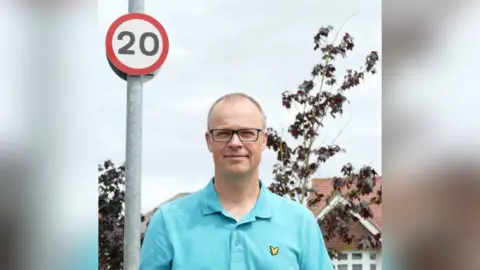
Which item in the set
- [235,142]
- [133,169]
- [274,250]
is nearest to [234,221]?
[274,250]

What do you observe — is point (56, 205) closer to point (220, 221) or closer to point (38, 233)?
point (38, 233)

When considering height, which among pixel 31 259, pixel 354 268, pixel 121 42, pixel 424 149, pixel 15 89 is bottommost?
pixel 354 268

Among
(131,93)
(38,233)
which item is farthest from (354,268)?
(38,233)

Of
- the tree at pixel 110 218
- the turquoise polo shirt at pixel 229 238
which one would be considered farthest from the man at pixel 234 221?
the tree at pixel 110 218

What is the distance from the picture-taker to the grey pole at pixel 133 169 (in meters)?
4.68

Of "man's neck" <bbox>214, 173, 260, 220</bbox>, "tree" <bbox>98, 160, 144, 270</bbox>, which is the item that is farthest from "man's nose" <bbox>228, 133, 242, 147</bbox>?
"tree" <bbox>98, 160, 144, 270</bbox>

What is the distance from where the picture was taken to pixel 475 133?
2053 mm

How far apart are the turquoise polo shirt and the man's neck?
2 cm

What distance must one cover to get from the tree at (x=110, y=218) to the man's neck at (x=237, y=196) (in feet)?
15.7

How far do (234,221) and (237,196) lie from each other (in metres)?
0.09

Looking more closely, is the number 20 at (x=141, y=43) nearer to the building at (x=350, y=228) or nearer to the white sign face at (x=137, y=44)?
the white sign face at (x=137, y=44)

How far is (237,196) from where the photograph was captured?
248 centimetres

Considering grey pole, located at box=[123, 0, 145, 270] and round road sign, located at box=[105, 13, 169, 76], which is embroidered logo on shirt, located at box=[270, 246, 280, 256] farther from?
round road sign, located at box=[105, 13, 169, 76]

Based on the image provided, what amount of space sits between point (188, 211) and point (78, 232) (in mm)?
473
